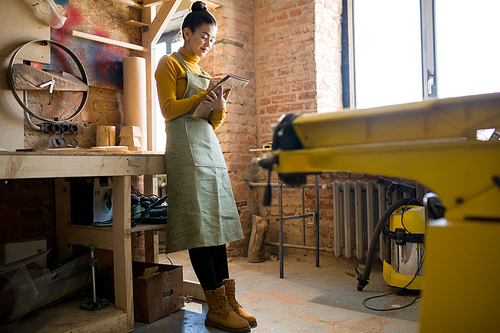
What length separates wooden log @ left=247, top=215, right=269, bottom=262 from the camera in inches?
128

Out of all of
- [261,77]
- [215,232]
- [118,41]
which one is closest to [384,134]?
[215,232]

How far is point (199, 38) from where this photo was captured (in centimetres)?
195

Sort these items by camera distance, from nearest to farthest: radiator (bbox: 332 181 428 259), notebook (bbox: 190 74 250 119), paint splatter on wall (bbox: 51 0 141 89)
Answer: notebook (bbox: 190 74 250 119)
paint splatter on wall (bbox: 51 0 141 89)
radiator (bbox: 332 181 428 259)

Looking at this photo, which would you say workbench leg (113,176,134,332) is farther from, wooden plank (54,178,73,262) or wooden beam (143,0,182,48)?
wooden beam (143,0,182,48)

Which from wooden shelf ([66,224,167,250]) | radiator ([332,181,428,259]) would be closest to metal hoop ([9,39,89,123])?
wooden shelf ([66,224,167,250])

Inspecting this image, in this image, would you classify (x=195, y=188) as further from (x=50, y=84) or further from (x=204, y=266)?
(x=50, y=84)

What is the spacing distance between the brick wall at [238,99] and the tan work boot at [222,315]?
1488 mm

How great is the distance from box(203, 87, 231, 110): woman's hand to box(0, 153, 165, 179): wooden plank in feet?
1.23

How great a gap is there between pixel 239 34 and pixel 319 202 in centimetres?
164

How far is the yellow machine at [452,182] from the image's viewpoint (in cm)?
73

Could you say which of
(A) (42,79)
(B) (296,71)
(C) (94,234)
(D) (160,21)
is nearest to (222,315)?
(C) (94,234)

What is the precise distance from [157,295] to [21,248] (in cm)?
72

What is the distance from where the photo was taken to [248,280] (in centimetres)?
269

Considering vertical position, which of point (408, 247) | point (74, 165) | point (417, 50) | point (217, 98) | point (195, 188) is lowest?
point (408, 247)
